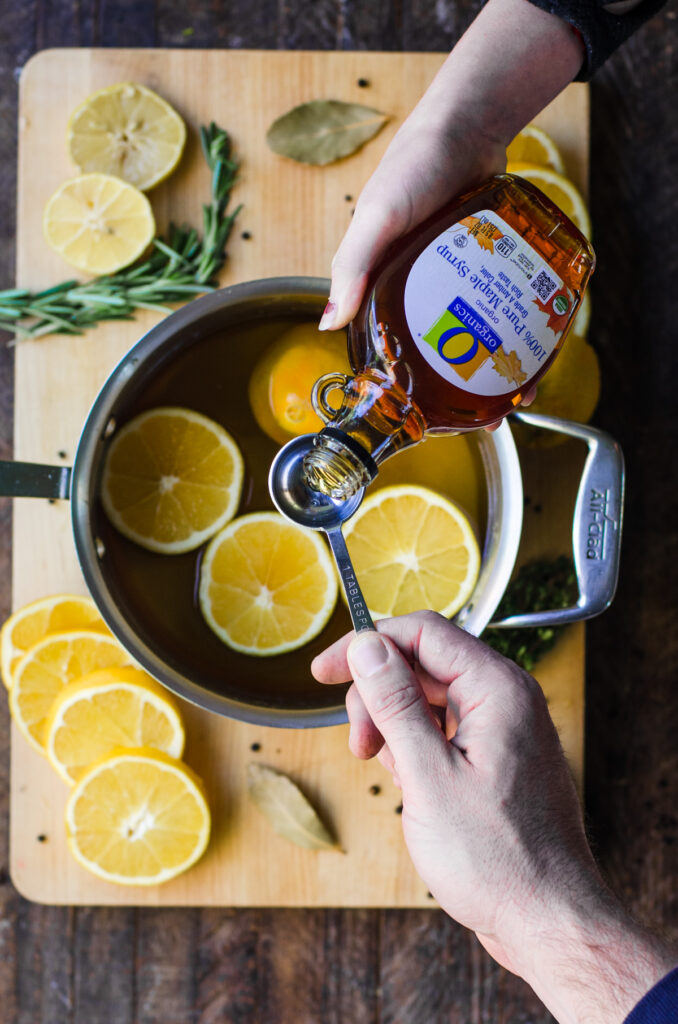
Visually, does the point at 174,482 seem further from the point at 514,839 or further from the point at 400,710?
the point at 514,839

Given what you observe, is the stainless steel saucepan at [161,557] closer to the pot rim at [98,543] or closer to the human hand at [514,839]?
the pot rim at [98,543]

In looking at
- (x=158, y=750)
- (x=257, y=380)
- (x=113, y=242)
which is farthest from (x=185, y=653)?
(x=113, y=242)

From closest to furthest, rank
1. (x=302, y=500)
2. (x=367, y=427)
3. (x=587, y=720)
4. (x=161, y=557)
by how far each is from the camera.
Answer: (x=367, y=427), (x=302, y=500), (x=161, y=557), (x=587, y=720)

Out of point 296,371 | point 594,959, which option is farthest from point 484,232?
point 594,959

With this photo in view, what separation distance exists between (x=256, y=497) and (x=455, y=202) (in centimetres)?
42

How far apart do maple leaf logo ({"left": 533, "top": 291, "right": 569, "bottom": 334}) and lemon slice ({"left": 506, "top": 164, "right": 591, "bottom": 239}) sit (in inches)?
13.1

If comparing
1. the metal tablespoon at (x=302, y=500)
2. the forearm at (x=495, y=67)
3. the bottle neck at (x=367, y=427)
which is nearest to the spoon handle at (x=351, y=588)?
the metal tablespoon at (x=302, y=500)

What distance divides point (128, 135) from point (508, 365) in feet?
2.11

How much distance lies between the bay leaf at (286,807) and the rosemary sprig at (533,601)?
321mm

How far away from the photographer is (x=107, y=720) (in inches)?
39.6

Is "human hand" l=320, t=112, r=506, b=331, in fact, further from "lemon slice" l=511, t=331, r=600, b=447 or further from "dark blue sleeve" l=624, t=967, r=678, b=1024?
"dark blue sleeve" l=624, t=967, r=678, b=1024

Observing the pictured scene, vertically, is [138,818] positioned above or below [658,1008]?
below

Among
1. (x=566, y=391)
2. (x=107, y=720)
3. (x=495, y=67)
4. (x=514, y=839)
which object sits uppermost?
(x=495, y=67)

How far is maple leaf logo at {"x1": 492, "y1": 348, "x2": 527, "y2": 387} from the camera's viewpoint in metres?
A: 0.72
